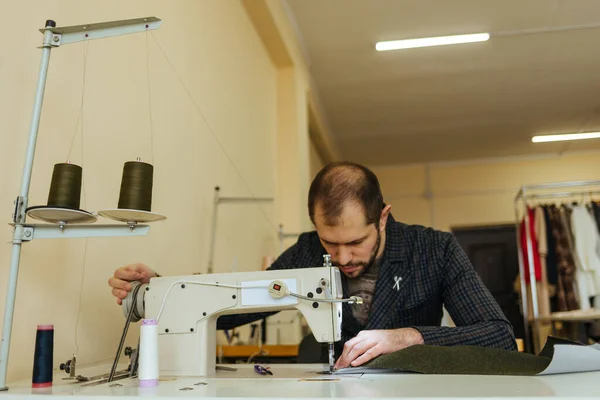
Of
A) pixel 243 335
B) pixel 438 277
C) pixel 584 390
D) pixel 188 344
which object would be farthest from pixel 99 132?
pixel 243 335

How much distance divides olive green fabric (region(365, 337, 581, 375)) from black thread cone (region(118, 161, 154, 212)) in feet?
2.01

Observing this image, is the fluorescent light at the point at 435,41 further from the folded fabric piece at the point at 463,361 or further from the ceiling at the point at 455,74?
the folded fabric piece at the point at 463,361

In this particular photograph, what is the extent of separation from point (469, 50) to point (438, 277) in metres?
3.45

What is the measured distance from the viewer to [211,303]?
139cm

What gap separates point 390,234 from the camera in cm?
187

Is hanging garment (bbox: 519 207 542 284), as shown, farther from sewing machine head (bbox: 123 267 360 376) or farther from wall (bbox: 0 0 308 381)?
sewing machine head (bbox: 123 267 360 376)

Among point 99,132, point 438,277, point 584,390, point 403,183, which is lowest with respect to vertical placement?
point 584,390

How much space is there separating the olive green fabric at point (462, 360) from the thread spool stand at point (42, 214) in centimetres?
61

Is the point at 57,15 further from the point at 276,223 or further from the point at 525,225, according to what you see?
the point at 525,225

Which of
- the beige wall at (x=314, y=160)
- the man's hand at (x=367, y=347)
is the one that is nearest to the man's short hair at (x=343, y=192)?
the man's hand at (x=367, y=347)

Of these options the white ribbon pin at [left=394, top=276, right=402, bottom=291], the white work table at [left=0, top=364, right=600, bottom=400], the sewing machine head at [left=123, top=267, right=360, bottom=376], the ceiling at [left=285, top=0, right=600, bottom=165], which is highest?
the ceiling at [left=285, top=0, right=600, bottom=165]

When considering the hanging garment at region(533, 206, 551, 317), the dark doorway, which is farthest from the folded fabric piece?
the dark doorway

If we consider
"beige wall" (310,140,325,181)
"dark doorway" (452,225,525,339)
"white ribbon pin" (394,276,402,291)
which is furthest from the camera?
"dark doorway" (452,225,525,339)

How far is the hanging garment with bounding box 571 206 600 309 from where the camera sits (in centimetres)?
505
